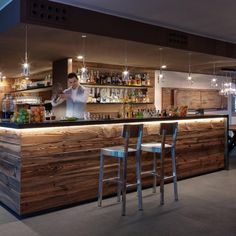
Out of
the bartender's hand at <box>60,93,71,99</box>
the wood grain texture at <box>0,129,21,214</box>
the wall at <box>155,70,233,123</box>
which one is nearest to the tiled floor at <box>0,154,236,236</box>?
the wood grain texture at <box>0,129,21,214</box>

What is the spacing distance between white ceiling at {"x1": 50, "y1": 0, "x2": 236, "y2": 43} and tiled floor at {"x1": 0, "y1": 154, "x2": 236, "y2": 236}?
2711 mm

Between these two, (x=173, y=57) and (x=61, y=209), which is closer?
(x=61, y=209)

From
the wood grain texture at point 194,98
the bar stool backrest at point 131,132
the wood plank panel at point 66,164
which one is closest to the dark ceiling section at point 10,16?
the wood plank panel at point 66,164

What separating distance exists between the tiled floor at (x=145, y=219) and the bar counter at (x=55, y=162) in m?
0.18

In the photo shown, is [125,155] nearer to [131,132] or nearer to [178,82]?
[131,132]

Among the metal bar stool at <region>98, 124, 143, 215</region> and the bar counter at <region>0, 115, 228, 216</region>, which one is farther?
the metal bar stool at <region>98, 124, 143, 215</region>

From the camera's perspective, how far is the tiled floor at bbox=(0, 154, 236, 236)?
324 centimetres

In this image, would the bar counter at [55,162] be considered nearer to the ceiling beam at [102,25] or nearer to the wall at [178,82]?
the ceiling beam at [102,25]

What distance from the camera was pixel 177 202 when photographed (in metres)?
4.23

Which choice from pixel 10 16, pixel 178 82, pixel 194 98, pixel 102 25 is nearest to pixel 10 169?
pixel 10 16

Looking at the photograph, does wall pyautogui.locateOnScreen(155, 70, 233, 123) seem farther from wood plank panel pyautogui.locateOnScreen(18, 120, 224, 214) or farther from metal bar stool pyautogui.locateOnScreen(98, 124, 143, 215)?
metal bar stool pyautogui.locateOnScreen(98, 124, 143, 215)

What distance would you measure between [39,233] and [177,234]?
1451mm

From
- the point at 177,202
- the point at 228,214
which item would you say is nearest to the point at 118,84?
the point at 177,202

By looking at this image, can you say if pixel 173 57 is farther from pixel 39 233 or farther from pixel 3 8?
pixel 39 233
